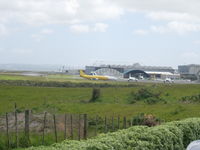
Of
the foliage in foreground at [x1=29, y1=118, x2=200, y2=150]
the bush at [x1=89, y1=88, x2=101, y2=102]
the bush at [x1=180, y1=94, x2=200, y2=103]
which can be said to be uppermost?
the foliage in foreground at [x1=29, y1=118, x2=200, y2=150]

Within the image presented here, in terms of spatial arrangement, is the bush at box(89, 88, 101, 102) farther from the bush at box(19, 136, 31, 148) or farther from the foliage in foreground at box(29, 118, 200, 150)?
the foliage in foreground at box(29, 118, 200, 150)

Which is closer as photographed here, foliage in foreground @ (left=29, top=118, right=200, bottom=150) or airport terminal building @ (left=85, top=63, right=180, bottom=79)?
foliage in foreground @ (left=29, top=118, right=200, bottom=150)

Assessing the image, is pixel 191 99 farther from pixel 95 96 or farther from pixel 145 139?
pixel 145 139

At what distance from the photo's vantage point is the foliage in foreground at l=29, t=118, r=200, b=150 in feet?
36.1

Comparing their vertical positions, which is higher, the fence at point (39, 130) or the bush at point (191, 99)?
the fence at point (39, 130)

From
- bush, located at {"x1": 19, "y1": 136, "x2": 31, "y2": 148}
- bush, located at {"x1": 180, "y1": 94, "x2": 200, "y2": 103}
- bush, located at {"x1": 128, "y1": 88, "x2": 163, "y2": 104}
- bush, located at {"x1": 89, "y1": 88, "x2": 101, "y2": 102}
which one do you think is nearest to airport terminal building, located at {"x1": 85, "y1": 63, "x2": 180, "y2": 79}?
bush, located at {"x1": 128, "y1": 88, "x2": 163, "y2": 104}

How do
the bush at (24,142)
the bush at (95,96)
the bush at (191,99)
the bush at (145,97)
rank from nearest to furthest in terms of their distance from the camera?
the bush at (24,142) < the bush at (191,99) < the bush at (145,97) < the bush at (95,96)

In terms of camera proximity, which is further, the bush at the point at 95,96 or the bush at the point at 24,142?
the bush at the point at 95,96

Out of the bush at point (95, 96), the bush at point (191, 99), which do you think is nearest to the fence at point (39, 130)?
the bush at point (95, 96)

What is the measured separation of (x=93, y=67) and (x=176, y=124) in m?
182

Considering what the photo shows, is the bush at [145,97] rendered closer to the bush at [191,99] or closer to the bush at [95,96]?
the bush at [191,99]

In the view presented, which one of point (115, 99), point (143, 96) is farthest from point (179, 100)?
point (115, 99)

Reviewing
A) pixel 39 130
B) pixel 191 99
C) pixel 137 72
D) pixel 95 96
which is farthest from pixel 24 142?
pixel 137 72

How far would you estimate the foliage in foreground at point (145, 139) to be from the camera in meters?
11.0
